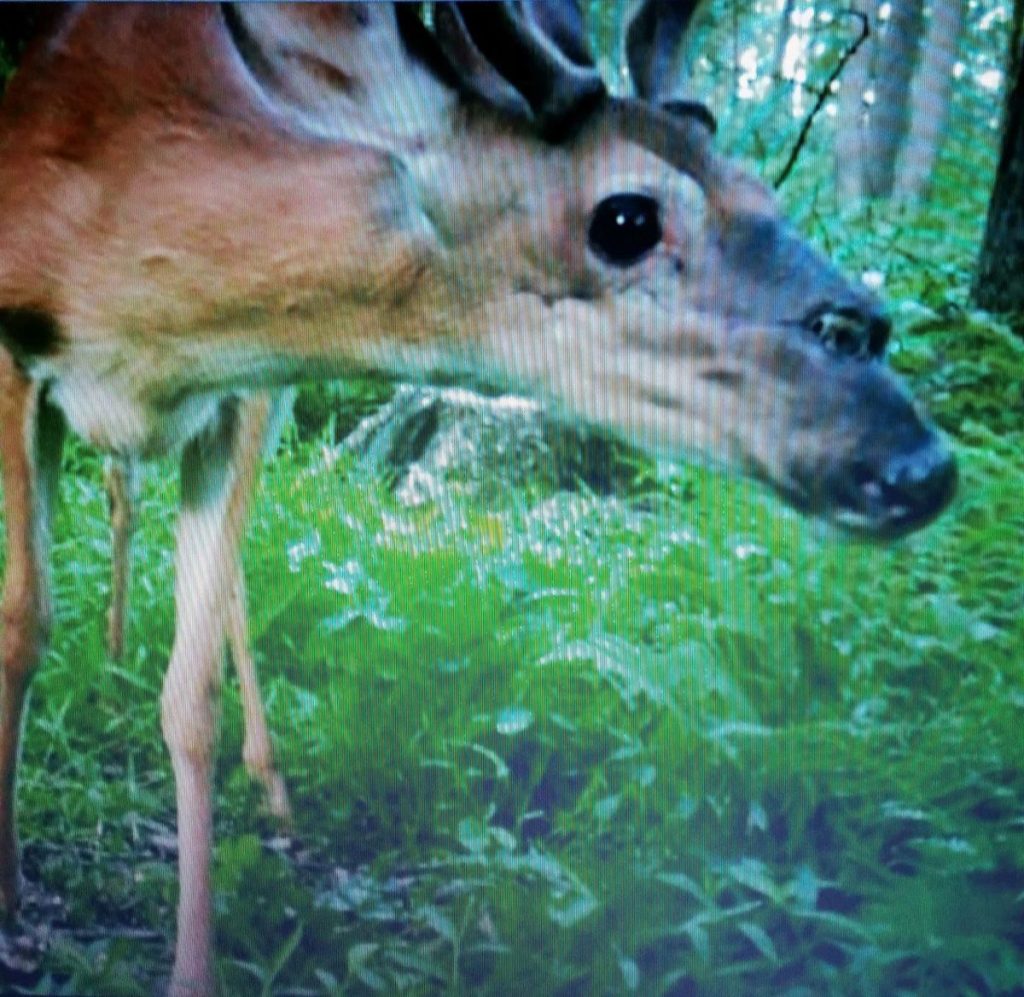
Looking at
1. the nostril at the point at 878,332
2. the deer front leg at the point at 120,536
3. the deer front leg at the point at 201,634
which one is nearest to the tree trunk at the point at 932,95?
the nostril at the point at 878,332

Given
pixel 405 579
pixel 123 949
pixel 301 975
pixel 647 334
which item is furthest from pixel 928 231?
pixel 123 949

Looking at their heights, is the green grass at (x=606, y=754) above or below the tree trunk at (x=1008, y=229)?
below

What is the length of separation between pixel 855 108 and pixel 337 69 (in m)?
0.37

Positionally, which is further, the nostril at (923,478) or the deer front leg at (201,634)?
the deer front leg at (201,634)

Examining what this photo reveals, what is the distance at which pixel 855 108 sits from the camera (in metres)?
1.10

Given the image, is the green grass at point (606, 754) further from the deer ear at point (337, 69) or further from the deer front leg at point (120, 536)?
the deer ear at point (337, 69)

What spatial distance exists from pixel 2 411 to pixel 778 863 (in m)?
0.72

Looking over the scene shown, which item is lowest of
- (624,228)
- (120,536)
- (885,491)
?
(120,536)

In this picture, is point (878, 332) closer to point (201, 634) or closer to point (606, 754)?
point (606, 754)

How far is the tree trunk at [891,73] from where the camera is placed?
110 cm

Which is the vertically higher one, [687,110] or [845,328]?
[687,110]

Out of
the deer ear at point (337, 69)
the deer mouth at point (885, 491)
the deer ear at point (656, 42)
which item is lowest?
the deer mouth at point (885, 491)

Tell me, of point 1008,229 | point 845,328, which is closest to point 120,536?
point 845,328

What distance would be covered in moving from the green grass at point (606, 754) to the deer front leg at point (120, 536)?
0.05 ft
